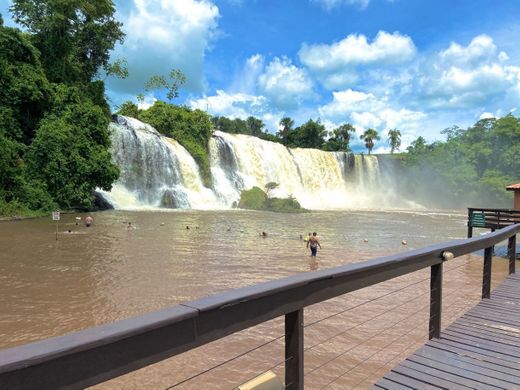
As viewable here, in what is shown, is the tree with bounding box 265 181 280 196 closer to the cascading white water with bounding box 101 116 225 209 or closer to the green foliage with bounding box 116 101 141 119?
the cascading white water with bounding box 101 116 225 209

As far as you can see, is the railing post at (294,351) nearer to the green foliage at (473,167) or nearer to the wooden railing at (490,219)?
the wooden railing at (490,219)

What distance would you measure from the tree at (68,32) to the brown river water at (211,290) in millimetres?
17628

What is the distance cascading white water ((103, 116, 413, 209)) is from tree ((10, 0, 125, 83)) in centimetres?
599

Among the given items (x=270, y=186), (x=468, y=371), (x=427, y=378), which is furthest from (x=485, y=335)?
(x=270, y=186)

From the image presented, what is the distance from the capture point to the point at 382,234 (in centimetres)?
2036

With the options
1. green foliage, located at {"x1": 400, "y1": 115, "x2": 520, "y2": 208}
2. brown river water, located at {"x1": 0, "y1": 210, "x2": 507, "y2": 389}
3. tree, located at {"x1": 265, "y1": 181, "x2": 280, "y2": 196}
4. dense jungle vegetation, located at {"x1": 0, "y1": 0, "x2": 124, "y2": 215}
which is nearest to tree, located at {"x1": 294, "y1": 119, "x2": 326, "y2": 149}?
green foliage, located at {"x1": 400, "y1": 115, "x2": 520, "y2": 208}

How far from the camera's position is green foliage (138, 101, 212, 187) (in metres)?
36.2

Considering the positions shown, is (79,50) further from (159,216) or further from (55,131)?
(159,216)

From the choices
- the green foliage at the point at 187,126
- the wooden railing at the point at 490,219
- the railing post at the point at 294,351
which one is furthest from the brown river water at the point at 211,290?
the green foliage at the point at 187,126

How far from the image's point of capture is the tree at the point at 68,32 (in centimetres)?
3173

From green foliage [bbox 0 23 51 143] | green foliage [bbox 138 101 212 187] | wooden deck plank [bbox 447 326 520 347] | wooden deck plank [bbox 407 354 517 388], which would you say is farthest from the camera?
green foliage [bbox 138 101 212 187]

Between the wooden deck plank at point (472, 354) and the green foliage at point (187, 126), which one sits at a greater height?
the green foliage at point (187, 126)

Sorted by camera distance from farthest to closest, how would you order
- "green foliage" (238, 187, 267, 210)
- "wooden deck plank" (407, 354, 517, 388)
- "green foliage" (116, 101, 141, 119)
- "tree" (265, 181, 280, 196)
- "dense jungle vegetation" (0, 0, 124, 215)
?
"green foliage" (116, 101, 141, 119), "tree" (265, 181, 280, 196), "green foliage" (238, 187, 267, 210), "dense jungle vegetation" (0, 0, 124, 215), "wooden deck plank" (407, 354, 517, 388)

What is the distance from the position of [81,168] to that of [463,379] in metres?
27.1
